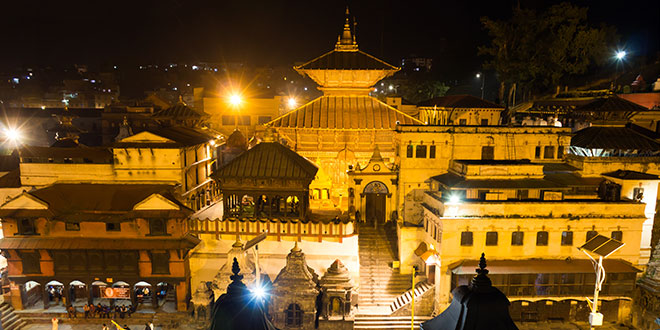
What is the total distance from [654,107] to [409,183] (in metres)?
34.2

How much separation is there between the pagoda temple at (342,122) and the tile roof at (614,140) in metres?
15.0

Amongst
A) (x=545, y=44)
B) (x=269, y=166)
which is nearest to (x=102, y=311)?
(x=269, y=166)

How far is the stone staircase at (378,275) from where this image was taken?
28328 millimetres

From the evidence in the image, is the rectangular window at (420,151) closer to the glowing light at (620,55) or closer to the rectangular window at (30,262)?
the rectangular window at (30,262)

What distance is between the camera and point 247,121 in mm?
66562

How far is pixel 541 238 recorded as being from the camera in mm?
27953

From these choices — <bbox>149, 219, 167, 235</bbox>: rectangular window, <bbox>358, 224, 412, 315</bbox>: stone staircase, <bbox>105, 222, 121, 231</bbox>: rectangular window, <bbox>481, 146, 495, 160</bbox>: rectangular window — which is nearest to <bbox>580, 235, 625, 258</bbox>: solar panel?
<bbox>481, 146, 495, 160</bbox>: rectangular window

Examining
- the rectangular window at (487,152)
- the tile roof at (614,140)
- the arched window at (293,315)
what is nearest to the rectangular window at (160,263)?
the arched window at (293,315)

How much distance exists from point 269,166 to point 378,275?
1131 centimetres

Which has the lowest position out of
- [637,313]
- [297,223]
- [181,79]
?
[637,313]

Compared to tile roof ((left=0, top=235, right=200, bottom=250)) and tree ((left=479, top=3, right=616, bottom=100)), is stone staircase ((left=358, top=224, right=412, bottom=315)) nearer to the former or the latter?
tile roof ((left=0, top=235, right=200, bottom=250))

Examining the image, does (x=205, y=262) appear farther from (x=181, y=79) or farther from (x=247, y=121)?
(x=181, y=79)

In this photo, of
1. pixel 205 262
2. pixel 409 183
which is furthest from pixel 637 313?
pixel 205 262

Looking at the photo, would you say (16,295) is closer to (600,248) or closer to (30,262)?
(30,262)
